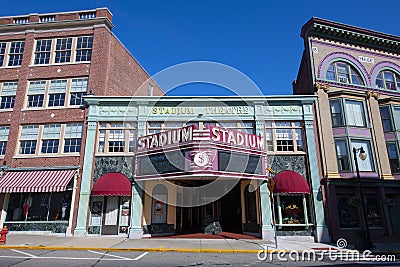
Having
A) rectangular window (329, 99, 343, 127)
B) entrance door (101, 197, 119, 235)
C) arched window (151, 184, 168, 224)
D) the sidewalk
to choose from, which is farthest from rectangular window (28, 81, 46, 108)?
rectangular window (329, 99, 343, 127)

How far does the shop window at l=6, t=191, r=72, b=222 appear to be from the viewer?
60.2 ft

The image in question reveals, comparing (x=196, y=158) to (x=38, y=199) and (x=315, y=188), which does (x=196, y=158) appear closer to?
(x=315, y=188)

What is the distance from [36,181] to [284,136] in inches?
665

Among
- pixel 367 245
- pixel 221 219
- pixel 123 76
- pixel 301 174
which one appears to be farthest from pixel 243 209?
pixel 123 76

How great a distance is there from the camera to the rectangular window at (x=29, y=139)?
65.6 feet

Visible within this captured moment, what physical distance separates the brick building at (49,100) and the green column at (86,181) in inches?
18.0

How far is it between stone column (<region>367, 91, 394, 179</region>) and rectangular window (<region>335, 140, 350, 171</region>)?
8.27 feet

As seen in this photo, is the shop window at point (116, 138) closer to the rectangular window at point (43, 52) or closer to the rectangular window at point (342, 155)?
the rectangular window at point (43, 52)

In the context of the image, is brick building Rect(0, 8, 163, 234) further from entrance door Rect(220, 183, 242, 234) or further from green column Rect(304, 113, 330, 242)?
green column Rect(304, 113, 330, 242)

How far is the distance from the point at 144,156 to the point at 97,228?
18.3ft

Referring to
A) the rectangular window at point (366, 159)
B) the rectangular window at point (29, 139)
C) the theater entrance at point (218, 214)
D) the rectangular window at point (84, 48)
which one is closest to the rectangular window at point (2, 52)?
the rectangular window at point (84, 48)

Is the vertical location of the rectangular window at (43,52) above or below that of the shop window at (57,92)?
above

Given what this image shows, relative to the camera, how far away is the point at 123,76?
23.7m

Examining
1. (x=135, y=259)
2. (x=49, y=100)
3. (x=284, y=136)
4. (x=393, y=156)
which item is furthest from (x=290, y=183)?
(x=49, y=100)
